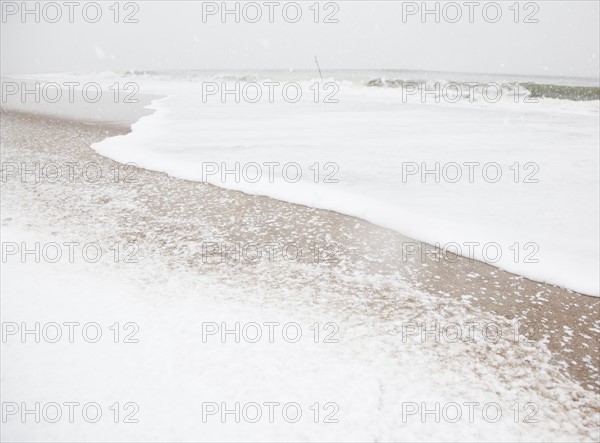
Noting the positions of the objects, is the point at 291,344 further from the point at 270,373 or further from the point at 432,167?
the point at 432,167

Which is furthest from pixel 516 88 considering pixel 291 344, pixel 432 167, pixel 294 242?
pixel 291 344

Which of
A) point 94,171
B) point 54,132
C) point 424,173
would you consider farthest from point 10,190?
point 424,173

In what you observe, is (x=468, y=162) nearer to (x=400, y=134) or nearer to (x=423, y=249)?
(x=400, y=134)

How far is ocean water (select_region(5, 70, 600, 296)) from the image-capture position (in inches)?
131

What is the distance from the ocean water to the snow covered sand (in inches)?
16.1

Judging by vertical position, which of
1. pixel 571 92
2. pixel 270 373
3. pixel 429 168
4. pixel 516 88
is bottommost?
pixel 270 373

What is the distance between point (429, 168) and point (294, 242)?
276cm

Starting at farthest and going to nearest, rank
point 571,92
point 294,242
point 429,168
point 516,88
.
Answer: point 571,92 < point 516,88 < point 429,168 < point 294,242

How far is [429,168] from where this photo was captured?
5281mm

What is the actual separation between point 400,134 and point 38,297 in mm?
6543

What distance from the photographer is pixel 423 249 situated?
125 inches

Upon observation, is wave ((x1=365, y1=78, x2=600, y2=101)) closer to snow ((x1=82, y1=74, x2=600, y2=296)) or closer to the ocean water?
the ocean water

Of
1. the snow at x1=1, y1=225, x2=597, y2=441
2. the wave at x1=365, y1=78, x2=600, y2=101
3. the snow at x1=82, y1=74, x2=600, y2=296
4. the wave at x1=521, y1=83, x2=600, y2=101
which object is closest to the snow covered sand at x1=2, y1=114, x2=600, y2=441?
the snow at x1=1, y1=225, x2=597, y2=441

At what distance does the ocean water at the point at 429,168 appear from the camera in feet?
10.9
